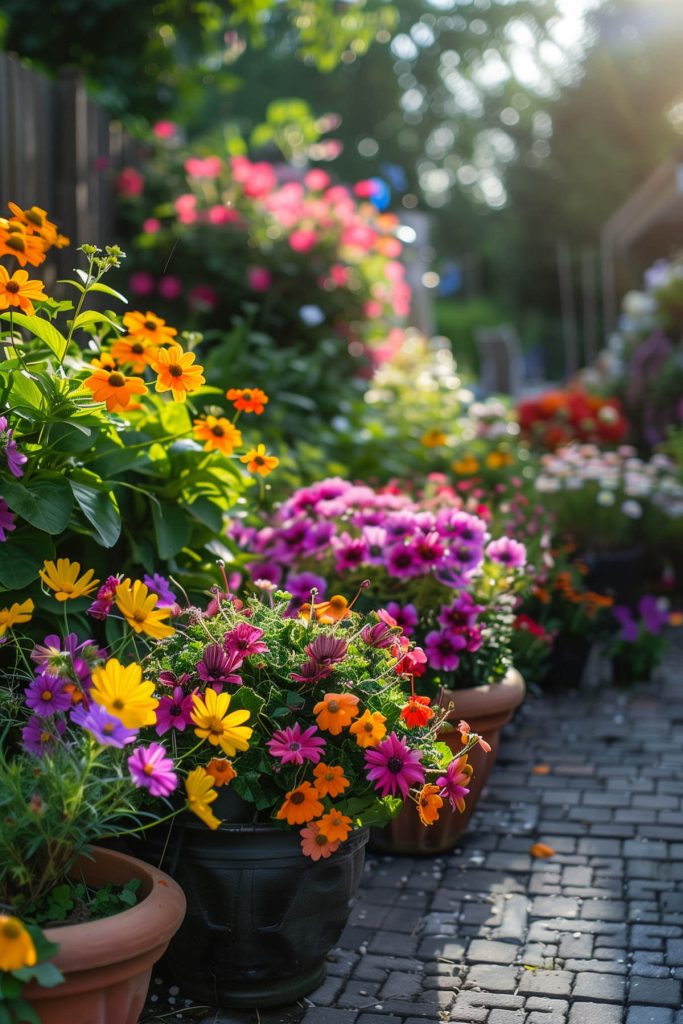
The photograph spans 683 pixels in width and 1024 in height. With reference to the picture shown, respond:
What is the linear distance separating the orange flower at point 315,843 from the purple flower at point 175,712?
295mm

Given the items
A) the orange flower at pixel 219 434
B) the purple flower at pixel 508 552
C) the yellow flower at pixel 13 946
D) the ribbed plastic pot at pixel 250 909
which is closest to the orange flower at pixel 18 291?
the orange flower at pixel 219 434

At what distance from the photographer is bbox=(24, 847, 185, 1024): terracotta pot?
5.64 feet

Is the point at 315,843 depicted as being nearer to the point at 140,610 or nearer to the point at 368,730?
the point at 368,730

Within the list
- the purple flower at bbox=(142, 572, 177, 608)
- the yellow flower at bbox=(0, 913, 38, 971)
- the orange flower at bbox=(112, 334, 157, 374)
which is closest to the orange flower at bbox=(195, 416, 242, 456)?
the orange flower at bbox=(112, 334, 157, 374)

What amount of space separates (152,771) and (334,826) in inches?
17.1

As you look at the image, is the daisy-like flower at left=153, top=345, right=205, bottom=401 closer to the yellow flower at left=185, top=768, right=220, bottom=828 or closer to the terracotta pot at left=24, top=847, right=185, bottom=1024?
the yellow flower at left=185, top=768, right=220, bottom=828

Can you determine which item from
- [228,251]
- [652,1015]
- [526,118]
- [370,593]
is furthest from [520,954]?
[526,118]

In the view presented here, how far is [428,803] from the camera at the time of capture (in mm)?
2104

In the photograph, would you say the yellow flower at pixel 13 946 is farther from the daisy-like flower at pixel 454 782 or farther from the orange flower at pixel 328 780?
the daisy-like flower at pixel 454 782

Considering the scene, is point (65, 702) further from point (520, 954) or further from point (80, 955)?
point (520, 954)

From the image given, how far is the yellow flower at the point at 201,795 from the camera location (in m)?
1.91

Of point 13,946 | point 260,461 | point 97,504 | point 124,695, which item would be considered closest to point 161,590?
point 97,504

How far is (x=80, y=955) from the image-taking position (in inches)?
67.6

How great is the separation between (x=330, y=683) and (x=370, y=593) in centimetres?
91
